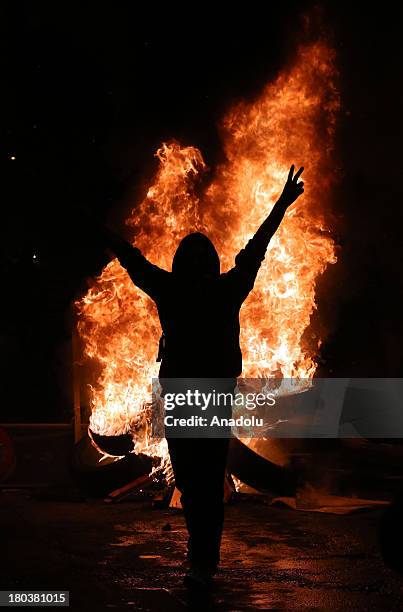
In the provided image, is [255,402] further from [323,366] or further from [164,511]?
[323,366]

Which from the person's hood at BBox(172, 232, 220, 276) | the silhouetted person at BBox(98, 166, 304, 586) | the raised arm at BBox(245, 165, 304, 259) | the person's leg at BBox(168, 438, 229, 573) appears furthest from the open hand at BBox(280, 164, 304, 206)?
the person's leg at BBox(168, 438, 229, 573)

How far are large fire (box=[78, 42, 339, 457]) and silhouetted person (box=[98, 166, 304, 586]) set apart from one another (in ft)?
16.8

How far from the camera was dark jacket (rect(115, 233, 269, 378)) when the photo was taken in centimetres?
660

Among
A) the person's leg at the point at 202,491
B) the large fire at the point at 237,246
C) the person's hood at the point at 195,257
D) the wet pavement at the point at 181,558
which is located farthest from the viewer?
the large fire at the point at 237,246

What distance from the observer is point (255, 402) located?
11914 millimetres

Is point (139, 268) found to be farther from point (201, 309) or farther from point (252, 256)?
point (252, 256)

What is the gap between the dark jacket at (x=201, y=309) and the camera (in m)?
6.60

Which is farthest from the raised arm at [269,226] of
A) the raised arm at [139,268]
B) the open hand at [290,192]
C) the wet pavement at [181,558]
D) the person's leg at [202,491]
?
the wet pavement at [181,558]

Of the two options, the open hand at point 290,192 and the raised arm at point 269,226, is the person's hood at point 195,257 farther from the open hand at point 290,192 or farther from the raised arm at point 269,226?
the open hand at point 290,192

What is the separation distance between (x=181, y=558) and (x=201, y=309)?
2142 millimetres

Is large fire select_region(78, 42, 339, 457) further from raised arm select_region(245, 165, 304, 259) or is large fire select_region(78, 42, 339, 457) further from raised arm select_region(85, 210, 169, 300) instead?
raised arm select_region(85, 210, 169, 300)

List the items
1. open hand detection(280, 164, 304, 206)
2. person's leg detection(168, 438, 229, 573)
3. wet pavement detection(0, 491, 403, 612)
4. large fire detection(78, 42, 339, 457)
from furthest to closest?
large fire detection(78, 42, 339, 457) < open hand detection(280, 164, 304, 206) < person's leg detection(168, 438, 229, 573) < wet pavement detection(0, 491, 403, 612)

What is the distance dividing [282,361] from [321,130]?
10.3 ft

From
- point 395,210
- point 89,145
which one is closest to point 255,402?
point 395,210
